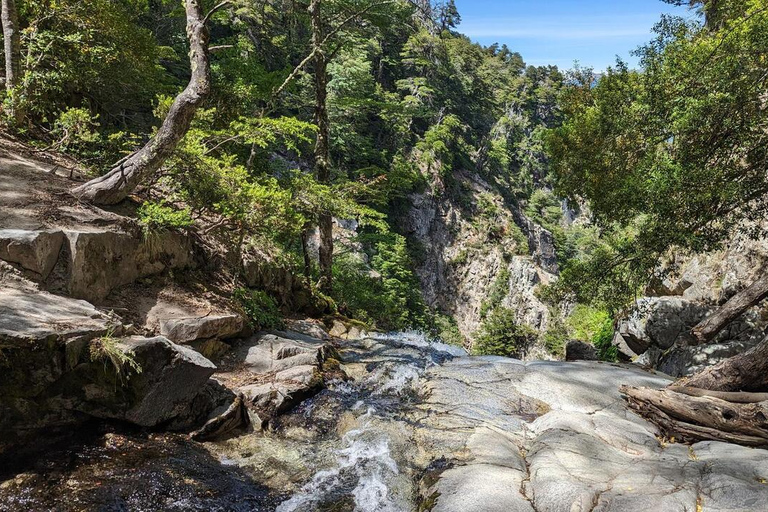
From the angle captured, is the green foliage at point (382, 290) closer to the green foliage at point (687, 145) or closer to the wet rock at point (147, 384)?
the green foliage at point (687, 145)

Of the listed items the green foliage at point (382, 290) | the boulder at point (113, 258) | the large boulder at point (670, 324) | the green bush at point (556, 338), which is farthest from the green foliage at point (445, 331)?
the boulder at point (113, 258)

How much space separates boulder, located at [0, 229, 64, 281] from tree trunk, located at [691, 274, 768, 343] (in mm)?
10967

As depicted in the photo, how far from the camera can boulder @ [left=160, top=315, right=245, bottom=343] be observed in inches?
246

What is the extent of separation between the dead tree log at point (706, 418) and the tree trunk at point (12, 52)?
480 inches

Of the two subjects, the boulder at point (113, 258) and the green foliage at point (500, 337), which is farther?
the green foliage at point (500, 337)

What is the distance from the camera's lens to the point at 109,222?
6.60 m

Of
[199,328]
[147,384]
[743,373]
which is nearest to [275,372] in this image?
[199,328]

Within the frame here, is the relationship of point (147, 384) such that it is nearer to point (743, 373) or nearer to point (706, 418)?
point (706, 418)

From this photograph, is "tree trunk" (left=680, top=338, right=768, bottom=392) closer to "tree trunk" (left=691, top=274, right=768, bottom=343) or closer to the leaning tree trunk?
the leaning tree trunk

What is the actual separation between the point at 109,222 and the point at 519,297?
4259 centimetres

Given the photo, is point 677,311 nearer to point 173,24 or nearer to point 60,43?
point 60,43

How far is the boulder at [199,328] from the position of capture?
246 inches

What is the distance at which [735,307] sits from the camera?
7699mm

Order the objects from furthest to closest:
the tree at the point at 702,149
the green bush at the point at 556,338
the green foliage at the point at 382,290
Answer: the green bush at the point at 556,338
the green foliage at the point at 382,290
the tree at the point at 702,149
